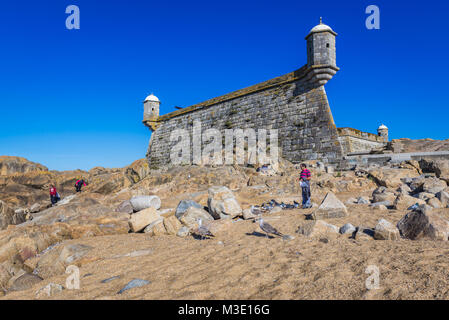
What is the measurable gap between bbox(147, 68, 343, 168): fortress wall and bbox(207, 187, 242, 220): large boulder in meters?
7.10

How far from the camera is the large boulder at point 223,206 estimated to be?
239 inches

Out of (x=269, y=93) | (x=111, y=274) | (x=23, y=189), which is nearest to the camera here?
(x=111, y=274)

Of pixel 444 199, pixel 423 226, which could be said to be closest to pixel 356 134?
pixel 444 199

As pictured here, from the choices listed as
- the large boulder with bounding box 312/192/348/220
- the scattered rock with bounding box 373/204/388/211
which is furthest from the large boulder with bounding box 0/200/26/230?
the scattered rock with bounding box 373/204/388/211

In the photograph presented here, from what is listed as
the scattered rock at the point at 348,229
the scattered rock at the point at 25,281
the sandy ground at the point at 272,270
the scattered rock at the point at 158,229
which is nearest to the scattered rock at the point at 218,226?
the sandy ground at the point at 272,270

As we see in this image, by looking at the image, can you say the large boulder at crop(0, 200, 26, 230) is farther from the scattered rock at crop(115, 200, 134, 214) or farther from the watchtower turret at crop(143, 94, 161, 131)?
the watchtower turret at crop(143, 94, 161, 131)

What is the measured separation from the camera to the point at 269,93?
585 inches

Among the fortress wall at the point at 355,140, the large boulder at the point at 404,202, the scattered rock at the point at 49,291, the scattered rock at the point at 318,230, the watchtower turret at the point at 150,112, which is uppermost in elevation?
the watchtower turret at the point at 150,112

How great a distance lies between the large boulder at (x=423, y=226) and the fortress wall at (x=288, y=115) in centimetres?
819

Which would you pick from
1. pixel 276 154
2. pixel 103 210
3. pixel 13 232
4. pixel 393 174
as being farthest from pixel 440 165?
pixel 13 232

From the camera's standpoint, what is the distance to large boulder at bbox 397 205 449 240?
10.8 feet

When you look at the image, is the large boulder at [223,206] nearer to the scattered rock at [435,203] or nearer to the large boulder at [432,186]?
the scattered rock at [435,203]

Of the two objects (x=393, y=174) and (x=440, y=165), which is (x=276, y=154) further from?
(x=440, y=165)
